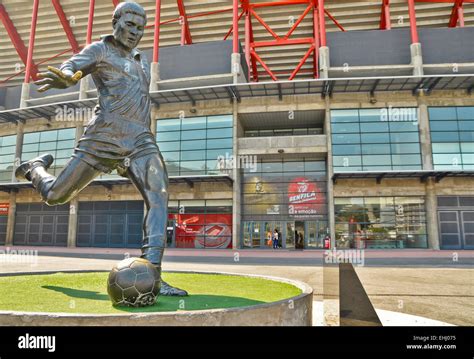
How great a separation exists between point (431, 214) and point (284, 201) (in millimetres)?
10351

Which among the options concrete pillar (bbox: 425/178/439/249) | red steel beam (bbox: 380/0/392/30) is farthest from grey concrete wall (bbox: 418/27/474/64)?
concrete pillar (bbox: 425/178/439/249)

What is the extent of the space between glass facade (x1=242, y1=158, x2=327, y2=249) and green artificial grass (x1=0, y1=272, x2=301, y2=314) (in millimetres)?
20526

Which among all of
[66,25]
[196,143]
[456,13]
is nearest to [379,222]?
[196,143]

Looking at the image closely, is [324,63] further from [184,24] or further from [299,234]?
[184,24]

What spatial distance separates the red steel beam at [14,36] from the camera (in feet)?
111

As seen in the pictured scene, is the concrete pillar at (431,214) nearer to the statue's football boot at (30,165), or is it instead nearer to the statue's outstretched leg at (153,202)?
the statue's outstretched leg at (153,202)

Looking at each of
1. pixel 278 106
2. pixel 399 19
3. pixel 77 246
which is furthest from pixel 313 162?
pixel 77 246

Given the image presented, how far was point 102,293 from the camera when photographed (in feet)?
15.6

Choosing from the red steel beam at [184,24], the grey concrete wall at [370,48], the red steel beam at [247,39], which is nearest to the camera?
the grey concrete wall at [370,48]

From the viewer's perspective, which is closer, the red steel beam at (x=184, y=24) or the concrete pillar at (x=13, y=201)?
the concrete pillar at (x=13, y=201)

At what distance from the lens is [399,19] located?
1195 inches

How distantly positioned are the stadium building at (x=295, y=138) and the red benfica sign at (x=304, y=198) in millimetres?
80

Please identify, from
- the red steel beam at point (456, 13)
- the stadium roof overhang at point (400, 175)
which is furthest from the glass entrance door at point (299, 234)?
the red steel beam at point (456, 13)

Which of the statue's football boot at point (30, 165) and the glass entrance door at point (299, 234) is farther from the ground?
the statue's football boot at point (30, 165)
